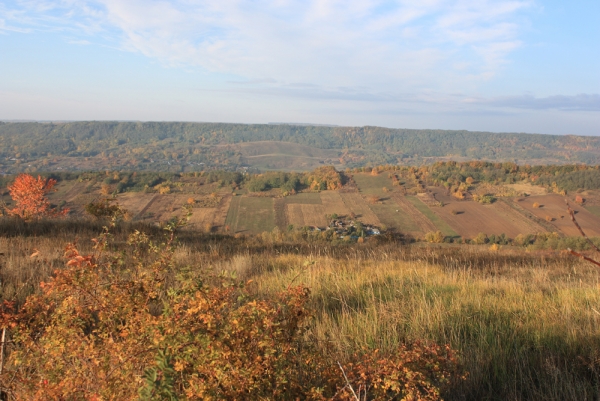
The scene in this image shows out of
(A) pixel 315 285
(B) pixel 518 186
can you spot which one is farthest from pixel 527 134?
(A) pixel 315 285

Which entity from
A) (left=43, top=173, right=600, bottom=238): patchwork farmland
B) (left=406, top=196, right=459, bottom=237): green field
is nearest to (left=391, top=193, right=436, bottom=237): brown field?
(left=43, top=173, right=600, bottom=238): patchwork farmland

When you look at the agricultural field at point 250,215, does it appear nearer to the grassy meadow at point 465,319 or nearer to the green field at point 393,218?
the green field at point 393,218

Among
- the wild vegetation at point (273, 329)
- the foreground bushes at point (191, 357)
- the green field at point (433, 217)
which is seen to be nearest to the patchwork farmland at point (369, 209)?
the green field at point (433, 217)

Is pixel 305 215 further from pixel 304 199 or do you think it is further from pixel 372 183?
pixel 372 183

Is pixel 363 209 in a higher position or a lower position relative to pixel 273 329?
lower

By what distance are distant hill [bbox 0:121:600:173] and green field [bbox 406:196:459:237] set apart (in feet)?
254

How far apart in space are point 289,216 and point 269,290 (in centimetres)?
4669

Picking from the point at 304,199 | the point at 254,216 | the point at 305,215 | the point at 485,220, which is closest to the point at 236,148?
the point at 304,199

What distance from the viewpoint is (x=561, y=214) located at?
1817 inches

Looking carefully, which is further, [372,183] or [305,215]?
[372,183]

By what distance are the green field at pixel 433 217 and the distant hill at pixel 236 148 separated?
7735cm

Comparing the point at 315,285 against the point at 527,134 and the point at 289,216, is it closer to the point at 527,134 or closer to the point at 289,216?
the point at 289,216

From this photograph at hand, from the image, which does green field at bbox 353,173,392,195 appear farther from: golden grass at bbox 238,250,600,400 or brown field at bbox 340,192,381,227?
golden grass at bbox 238,250,600,400

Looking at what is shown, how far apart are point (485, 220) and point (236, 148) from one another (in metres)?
129
